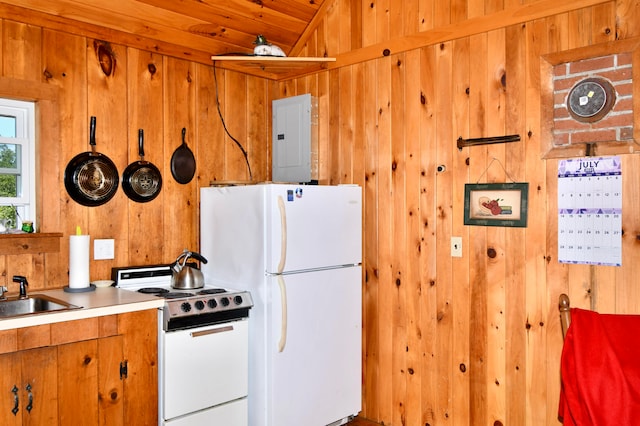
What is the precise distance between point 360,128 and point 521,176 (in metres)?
1.16

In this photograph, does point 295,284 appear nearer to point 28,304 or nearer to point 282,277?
point 282,277

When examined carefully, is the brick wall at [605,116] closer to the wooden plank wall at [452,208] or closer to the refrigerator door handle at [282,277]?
the wooden plank wall at [452,208]

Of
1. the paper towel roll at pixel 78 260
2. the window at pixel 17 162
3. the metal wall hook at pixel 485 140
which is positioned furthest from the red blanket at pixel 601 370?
the window at pixel 17 162

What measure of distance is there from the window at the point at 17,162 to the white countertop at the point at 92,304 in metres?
0.45

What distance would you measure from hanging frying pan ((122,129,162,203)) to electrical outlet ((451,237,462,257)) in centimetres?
186

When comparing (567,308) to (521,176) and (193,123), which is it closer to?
(521,176)

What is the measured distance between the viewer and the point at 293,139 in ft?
12.3

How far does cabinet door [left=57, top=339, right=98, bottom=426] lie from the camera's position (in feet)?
7.50

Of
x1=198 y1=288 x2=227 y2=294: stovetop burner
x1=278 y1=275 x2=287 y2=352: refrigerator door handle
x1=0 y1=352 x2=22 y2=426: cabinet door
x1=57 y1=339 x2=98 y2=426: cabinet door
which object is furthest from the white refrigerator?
x1=0 y1=352 x2=22 y2=426: cabinet door

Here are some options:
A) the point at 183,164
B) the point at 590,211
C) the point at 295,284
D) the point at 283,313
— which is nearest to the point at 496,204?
the point at 590,211

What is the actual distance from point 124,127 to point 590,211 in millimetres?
2629

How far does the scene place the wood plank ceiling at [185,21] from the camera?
2.78m

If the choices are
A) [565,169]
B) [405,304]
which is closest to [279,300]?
[405,304]

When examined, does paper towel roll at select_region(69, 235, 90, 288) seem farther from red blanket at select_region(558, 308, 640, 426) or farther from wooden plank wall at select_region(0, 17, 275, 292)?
red blanket at select_region(558, 308, 640, 426)
